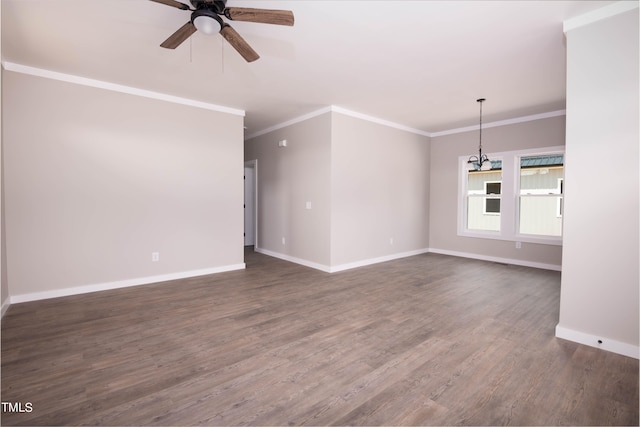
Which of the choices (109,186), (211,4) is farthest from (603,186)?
(109,186)

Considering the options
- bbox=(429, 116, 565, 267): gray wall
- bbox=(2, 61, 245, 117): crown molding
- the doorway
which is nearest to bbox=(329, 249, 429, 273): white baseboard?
bbox=(429, 116, 565, 267): gray wall

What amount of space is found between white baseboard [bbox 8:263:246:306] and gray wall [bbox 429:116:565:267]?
Answer: 447 cm

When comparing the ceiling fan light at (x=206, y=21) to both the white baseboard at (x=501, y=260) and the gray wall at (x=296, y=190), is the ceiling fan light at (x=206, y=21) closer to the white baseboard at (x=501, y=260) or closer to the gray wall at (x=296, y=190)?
the gray wall at (x=296, y=190)

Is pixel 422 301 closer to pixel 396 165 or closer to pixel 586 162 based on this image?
pixel 586 162

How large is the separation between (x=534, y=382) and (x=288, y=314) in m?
2.08

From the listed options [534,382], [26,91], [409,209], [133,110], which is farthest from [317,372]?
[409,209]

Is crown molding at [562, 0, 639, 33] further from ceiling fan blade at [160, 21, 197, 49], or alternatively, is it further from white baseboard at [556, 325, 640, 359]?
ceiling fan blade at [160, 21, 197, 49]

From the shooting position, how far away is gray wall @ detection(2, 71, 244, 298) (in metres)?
3.37

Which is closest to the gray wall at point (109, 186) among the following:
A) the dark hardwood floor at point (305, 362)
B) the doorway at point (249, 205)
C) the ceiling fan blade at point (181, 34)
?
the dark hardwood floor at point (305, 362)

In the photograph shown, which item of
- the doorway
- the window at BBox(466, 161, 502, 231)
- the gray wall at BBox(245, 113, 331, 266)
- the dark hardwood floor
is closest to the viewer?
the dark hardwood floor

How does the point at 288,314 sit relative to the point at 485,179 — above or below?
below

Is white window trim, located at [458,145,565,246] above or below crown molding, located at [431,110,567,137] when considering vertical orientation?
below

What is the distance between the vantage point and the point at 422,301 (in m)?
3.49

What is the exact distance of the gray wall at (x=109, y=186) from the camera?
3365 millimetres
